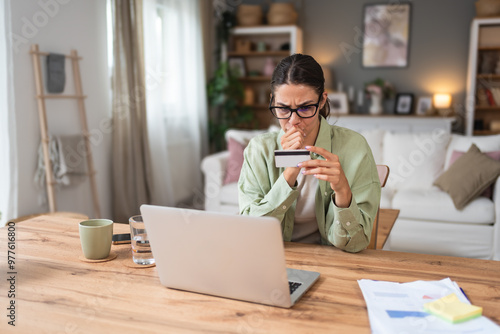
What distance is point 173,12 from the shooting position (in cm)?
455

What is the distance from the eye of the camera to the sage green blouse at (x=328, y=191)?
4.08 feet

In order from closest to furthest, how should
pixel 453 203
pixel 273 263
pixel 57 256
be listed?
pixel 273 263
pixel 57 256
pixel 453 203

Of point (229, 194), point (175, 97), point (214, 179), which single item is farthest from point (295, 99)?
point (175, 97)

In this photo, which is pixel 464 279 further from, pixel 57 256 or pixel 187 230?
pixel 57 256

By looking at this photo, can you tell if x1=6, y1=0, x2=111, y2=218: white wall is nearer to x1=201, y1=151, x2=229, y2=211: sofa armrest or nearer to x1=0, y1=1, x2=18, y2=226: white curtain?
x1=0, y1=1, x2=18, y2=226: white curtain

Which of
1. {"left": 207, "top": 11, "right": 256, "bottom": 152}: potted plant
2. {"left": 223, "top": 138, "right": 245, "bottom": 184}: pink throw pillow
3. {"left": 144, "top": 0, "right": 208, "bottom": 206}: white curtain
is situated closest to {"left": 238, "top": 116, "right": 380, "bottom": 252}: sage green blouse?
{"left": 223, "top": 138, "right": 245, "bottom": 184}: pink throw pillow

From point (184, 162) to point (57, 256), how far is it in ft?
12.1

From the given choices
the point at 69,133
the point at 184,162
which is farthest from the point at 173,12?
the point at 69,133

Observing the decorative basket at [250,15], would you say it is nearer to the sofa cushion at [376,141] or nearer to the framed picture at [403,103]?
the framed picture at [403,103]

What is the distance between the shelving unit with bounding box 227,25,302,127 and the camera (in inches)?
215

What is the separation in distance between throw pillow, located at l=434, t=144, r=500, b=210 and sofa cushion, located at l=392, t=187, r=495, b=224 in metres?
0.04

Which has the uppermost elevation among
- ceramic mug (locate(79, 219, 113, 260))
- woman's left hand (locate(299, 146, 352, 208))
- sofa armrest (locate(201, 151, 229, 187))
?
woman's left hand (locate(299, 146, 352, 208))

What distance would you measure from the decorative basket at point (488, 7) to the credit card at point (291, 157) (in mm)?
4639

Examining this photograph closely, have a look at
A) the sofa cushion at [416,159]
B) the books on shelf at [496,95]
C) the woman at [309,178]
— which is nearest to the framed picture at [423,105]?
the books on shelf at [496,95]
